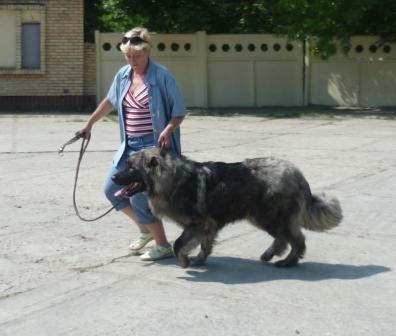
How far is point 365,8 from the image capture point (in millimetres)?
20094

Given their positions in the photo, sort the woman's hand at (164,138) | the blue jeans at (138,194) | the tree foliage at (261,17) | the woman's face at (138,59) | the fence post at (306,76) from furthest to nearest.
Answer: the fence post at (306,76) → the tree foliage at (261,17) → the blue jeans at (138,194) → the woman's face at (138,59) → the woman's hand at (164,138)

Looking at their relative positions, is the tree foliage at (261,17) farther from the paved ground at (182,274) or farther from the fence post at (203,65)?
the paved ground at (182,274)

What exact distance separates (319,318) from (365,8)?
15.3 meters

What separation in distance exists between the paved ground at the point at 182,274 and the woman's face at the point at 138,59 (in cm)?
165

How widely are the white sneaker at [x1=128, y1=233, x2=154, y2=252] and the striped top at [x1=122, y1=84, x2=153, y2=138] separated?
0.91 m

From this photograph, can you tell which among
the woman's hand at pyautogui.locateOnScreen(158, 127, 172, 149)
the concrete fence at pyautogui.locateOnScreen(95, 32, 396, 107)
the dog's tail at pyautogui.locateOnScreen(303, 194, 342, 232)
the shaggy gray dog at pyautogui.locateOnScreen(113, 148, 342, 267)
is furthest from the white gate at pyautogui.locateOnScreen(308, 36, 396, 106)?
the woman's hand at pyautogui.locateOnScreen(158, 127, 172, 149)

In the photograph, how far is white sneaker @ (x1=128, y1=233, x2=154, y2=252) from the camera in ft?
25.0

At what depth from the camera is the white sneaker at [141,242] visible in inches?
300

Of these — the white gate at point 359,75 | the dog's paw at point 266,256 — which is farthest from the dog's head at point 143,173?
the white gate at point 359,75

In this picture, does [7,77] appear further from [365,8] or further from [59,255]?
[59,255]

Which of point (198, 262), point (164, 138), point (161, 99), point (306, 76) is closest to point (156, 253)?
point (198, 262)

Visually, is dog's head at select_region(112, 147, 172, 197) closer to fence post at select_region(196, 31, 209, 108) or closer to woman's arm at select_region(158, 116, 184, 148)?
woman's arm at select_region(158, 116, 184, 148)

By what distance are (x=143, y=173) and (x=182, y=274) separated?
883 millimetres

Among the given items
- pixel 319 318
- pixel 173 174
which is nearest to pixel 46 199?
pixel 173 174
